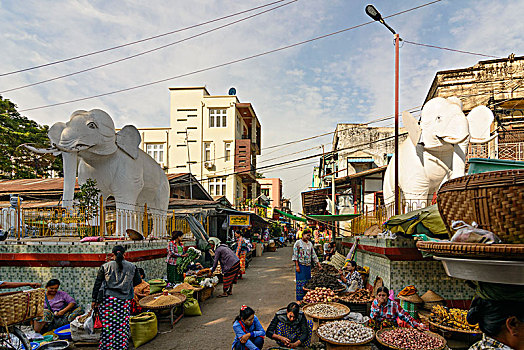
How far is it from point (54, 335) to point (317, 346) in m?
4.14

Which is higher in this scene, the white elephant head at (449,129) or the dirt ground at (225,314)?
the white elephant head at (449,129)

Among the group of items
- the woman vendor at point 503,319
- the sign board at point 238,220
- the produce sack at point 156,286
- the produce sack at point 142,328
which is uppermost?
the woman vendor at point 503,319

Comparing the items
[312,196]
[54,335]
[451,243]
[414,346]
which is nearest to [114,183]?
[54,335]

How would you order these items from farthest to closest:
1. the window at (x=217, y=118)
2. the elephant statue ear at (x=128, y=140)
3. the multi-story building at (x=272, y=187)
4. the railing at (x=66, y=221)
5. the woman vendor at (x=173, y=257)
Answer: the multi-story building at (x=272, y=187) < the window at (x=217, y=118) < the elephant statue ear at (x=128, y=140) < the woman vendor at (x=173, y=257) < the railing at (x=66, y=221)

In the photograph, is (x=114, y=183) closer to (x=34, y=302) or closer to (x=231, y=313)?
(x=231, y=313)

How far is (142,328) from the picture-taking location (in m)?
5.76

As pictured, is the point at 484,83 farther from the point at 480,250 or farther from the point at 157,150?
the point at 157,150

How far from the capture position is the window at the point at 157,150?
27.7 meters

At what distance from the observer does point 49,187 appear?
14.3 metres

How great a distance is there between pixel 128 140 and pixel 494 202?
9.21m

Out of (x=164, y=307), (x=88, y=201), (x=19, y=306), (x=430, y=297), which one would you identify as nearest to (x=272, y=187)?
(x=88, y=201)

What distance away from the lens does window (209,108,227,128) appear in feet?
89.5

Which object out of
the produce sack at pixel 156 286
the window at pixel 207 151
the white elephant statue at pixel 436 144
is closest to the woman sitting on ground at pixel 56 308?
the produce sack at pixel 156 286

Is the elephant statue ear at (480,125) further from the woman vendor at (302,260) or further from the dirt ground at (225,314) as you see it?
the dirt ground at (225,314)
